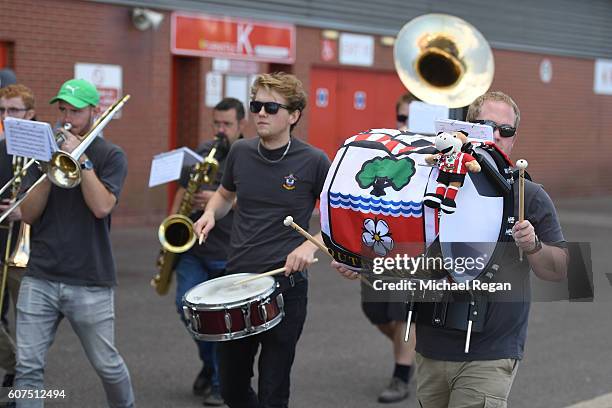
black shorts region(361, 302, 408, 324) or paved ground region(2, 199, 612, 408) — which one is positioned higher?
black shorts region(361, 302, 408, 324)

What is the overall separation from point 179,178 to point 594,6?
18238 mm

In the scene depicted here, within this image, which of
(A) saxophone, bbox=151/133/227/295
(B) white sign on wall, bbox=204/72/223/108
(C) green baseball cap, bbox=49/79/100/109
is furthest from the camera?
(B) white sign on wall, bbox=204/72/223/108

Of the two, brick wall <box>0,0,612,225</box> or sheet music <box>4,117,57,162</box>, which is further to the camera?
brick wall <box>0,0,612,225</box>

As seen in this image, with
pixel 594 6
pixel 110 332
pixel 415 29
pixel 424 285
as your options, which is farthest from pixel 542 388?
pixel 594 6

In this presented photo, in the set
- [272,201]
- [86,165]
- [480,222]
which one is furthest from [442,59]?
[480,222]

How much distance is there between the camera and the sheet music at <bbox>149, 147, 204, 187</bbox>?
6719mm

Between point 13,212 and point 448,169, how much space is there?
327 cm

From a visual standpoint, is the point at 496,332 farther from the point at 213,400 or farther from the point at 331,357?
the point at 331,357

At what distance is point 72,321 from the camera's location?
203 inches

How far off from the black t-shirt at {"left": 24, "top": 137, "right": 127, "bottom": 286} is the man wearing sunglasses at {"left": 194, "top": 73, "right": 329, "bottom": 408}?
50 centimetres

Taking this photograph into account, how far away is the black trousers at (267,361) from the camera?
16.4ft

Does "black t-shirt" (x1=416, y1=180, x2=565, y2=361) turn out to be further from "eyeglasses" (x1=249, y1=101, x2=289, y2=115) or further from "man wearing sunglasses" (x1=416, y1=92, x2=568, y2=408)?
"eyeglasses" (x1=249, y1=101, x2=289, y2=115)

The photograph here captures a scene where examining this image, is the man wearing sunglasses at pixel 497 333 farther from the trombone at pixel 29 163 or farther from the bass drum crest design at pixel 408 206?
the trombone at pixel 29 163

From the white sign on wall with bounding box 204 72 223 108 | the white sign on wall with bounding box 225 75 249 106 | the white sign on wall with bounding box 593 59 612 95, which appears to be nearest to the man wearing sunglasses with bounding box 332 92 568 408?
the white sign on wall with bounding box 204 72 223 108
